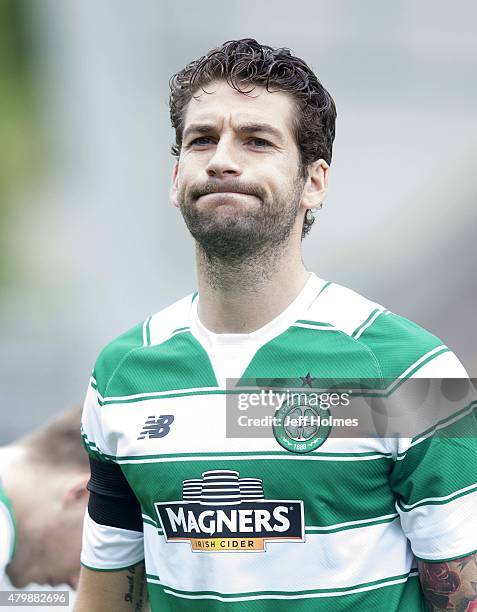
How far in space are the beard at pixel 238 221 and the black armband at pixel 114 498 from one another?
21.7 inches

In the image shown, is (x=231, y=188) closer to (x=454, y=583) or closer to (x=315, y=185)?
(x=315, y=185)

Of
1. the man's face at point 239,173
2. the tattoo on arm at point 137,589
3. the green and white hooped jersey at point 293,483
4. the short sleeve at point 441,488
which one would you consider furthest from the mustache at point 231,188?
the tattoo on arm at point 137,589

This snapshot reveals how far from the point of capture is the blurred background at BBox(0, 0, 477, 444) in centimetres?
274

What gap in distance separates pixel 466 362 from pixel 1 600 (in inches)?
68.3

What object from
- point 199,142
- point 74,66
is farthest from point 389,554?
point 74,66

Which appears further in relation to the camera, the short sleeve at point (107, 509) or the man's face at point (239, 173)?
the short sleeve at point (107, 509)

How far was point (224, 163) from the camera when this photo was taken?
1.63m

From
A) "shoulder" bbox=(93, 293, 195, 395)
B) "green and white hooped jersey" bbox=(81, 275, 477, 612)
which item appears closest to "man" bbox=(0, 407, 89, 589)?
"shoulder" bbox=(93, 293, 195, 395)

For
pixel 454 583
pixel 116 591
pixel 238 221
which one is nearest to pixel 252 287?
pixel 238 221

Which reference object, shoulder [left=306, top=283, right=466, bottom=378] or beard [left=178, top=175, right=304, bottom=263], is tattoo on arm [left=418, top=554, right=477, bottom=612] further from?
beard [left=178, top=175, right=304, bottom=263]

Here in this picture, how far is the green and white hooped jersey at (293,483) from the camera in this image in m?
1.53

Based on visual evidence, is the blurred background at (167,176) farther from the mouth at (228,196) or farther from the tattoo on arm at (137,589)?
the mouth at (228,196)

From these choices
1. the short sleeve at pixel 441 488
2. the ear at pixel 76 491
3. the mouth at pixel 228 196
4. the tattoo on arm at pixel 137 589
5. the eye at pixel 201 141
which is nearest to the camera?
the short sleeve at pixel 441 488

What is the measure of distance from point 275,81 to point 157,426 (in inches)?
31.2
